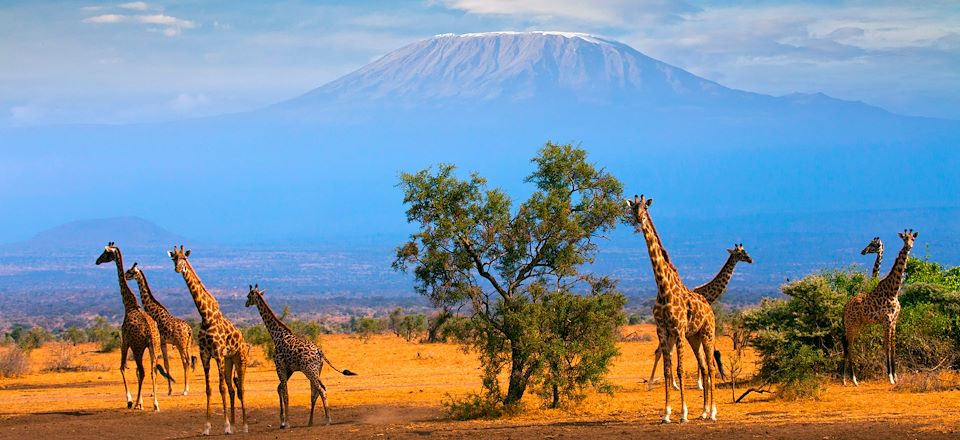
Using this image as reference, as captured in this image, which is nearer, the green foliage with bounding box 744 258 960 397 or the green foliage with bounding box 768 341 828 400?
the green foliage with bounding box 768 341 828 400

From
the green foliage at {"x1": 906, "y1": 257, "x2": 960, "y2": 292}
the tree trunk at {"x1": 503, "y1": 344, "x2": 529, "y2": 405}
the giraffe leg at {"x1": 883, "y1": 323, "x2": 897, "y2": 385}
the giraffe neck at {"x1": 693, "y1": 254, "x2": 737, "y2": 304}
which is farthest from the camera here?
the green foliage at {"x1": 906, "y1": 257, "x2": 960, "y2": 292}

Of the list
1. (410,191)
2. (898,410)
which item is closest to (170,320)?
(410,191)

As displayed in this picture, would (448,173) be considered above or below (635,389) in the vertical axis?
above

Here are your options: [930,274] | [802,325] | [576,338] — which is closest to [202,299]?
[576,338]

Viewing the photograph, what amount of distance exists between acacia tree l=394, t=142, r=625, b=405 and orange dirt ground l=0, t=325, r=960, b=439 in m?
1.22

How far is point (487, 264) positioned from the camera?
82.8 feet

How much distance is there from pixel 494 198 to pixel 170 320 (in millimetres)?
8645

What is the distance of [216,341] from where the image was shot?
904 inches

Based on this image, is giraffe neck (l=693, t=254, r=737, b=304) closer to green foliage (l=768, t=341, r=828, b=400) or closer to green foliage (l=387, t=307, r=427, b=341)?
green foliage (l=768, t=341, r=828, b=400)

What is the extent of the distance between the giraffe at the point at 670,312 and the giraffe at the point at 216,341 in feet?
26.0

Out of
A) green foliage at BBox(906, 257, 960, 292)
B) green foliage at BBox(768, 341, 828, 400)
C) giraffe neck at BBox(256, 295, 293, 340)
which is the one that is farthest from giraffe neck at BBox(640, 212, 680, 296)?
green foliage at BBox(906, 257, 960, 292)

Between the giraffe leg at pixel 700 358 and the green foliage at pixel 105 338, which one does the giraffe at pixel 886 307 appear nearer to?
the giraffe leg at pixel 700 358

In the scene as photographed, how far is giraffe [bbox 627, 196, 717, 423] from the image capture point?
20.6 meters

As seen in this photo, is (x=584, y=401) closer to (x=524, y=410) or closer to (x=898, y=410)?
(x=524, y=410)
